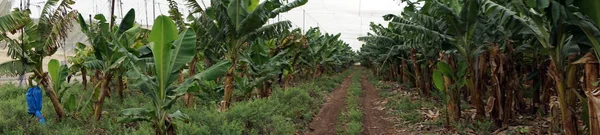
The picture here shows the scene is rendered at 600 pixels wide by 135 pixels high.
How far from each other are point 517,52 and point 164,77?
210 inches

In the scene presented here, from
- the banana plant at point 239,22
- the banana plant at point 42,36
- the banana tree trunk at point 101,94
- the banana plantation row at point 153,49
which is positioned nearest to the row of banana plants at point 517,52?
the banana plant at point 239,22

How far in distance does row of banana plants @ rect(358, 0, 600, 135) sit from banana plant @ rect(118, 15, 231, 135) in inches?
149

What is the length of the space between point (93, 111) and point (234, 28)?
304 centimetres

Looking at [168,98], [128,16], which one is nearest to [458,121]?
[168,98]

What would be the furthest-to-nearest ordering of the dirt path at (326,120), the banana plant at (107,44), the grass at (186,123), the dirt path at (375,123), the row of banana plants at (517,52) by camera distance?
the dirt path at (326,120), the dirt path at (375,123), the banana plant at (107,44), the grass at (186,123), the row of banana plants at (517,52)

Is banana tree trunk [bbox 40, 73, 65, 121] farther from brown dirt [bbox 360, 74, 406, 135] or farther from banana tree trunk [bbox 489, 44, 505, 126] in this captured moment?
banana tree trunk [bbox 489, 44, 505, 126]

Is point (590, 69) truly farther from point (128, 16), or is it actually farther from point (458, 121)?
point (128, 16)

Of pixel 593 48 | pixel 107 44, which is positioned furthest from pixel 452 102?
pixel 107 44

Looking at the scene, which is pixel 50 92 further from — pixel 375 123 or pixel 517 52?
pixel 517 52

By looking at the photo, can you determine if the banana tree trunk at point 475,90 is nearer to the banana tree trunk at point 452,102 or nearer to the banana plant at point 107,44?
the banana tree trunk at point 452,102

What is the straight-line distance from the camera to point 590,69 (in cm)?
397

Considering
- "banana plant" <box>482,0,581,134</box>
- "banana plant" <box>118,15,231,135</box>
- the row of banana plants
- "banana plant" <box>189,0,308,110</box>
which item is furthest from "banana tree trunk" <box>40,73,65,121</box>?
"banana plant" <box>482,0,581,134</box>

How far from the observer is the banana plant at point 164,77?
15.0 feet

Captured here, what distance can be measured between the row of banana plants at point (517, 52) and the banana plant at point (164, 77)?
379 cm
